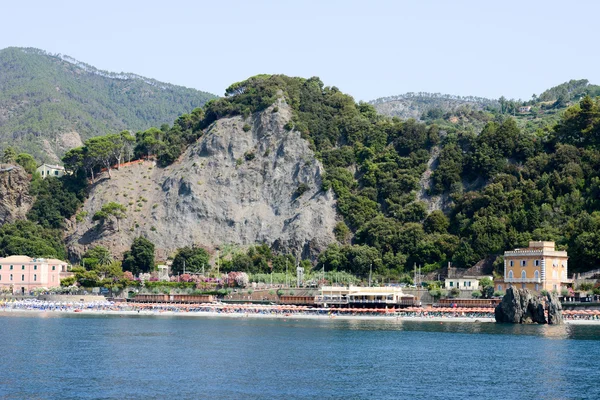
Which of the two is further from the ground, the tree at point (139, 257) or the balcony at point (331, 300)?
the tree at point (139, 257)

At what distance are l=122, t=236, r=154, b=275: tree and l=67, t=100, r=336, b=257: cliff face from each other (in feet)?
17.0

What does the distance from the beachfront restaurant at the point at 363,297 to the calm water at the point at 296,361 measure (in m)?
21.6

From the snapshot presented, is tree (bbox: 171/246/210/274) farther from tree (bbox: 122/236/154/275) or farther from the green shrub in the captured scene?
the green shrub

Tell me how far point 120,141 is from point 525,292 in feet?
267

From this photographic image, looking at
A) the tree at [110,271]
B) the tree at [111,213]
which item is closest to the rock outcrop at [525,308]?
the tree at [110,271]

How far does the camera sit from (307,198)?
152 metres

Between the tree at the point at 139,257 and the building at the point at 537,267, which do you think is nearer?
the building at the point at 537,267

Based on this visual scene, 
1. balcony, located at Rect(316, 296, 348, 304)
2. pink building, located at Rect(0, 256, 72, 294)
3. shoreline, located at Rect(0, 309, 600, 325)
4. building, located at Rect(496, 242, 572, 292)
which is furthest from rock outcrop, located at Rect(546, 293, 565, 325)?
pink building, located at Rect(0, 256, 72, 294)

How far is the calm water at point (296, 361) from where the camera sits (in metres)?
58.6

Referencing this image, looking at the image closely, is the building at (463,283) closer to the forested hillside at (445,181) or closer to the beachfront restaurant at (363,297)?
the forested hillside at (445,181)

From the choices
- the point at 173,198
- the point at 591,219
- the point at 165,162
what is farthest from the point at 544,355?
the point at 165,162

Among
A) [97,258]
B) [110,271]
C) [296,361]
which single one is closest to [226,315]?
[110,271]

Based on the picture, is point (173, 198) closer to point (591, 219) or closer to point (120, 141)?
point (120, 141)

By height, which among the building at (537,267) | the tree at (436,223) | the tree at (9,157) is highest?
the tree at (9,157)
